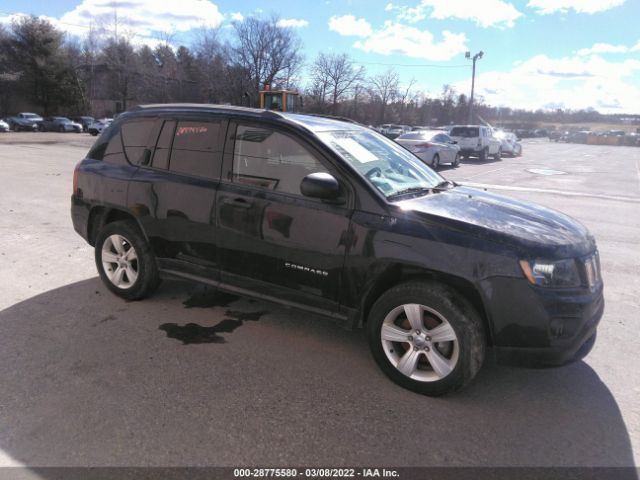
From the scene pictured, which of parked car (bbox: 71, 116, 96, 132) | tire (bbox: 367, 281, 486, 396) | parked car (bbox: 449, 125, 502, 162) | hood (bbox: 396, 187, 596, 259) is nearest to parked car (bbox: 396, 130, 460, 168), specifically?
parked car (bbox: 449, 125, 502, 162)

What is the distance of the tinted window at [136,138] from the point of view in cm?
448

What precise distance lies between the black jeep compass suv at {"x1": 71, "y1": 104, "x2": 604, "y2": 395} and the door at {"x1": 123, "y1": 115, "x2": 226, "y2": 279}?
0.04 feet

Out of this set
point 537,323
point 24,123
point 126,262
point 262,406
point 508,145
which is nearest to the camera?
point 537,323

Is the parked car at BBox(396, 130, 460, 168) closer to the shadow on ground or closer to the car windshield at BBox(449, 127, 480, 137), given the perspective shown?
the car windshield at BBox(449, 127, 480, 137)

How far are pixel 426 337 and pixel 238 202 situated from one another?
1.74 meters

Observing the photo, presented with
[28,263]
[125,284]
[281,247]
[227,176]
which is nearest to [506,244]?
[281,247]

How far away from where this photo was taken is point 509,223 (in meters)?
3.18

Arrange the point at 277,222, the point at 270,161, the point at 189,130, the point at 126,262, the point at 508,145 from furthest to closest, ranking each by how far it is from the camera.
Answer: the point at 508,145 < the point at 126,262 < the point at 189,130 < the point at 270,161 < the point at 277,222

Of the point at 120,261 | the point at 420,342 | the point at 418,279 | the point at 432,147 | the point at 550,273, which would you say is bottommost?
the point at 420,342

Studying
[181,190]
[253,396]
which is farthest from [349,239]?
[181,190]

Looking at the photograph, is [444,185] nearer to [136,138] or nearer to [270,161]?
[270,161]

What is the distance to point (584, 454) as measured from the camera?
8.71ft

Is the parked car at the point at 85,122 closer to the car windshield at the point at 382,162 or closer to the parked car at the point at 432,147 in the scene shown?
the parked car at the point at 432,147

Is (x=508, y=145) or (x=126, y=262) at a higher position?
(x=508, y=145)
